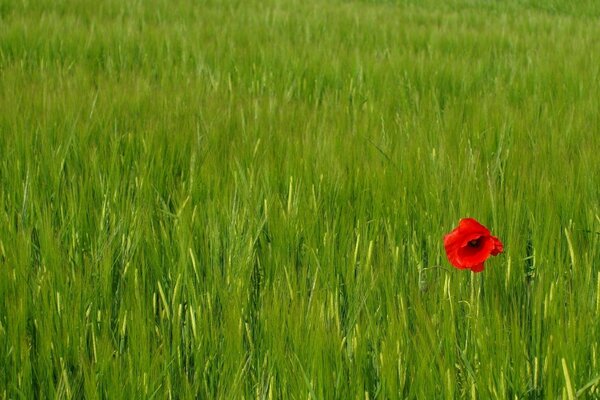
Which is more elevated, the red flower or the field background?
the red flower

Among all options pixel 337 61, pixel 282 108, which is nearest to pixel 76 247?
pixel 282 108

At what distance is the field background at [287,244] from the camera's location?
2.75ft

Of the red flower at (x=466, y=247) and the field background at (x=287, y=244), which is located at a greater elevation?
the red flower at (x=466, y=247)

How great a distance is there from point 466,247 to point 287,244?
307mm

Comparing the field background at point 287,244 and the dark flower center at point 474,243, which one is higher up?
the dark flower center at point 474,243

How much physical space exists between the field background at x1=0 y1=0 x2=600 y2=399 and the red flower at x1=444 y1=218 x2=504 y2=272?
0.05 metres

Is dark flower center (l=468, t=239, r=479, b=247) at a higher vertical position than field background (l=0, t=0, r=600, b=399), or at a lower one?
higher

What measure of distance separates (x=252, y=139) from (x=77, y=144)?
1.16ft

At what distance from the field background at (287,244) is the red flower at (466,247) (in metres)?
0.05

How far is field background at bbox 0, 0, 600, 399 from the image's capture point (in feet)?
2.75

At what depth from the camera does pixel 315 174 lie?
4.58ft

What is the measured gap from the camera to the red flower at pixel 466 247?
2.89 ft

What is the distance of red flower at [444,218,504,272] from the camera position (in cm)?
88

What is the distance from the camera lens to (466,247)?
90 cm
